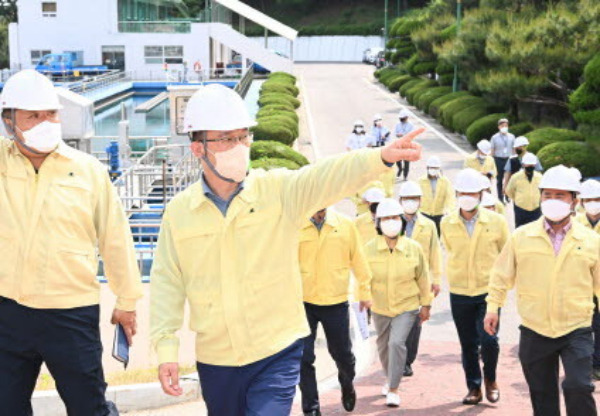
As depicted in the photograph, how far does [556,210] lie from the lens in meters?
6.87

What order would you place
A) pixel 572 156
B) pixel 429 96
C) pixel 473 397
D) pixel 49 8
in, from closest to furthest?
1. pixel 473 397
2. pixel 572 156
3. pixel 429 96
4. pixel 49 8

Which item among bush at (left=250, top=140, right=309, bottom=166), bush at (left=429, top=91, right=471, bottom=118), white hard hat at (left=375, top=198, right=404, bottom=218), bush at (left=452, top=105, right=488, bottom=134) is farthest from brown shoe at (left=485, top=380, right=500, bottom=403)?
bush at (left=429, top=91, right=471, bottom=118)

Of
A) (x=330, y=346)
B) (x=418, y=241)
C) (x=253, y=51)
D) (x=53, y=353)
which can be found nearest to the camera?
(x=53, y=353)

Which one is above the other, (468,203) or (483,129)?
(468,203)

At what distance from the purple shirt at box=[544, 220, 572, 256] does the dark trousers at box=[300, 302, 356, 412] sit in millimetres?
1848

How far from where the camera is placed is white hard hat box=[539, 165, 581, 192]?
6.89 metres

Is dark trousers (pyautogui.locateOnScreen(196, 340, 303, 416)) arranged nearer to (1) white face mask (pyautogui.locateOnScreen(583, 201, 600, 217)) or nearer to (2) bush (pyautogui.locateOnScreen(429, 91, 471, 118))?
(1) white face mask (pyautogui.locateOnScreen(583, 201, 600, 217))

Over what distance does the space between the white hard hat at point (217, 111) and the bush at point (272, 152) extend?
14754mm

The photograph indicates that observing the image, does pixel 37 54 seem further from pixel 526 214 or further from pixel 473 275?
pixel 473 275

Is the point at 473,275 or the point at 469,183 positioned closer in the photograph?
the point at 473,275

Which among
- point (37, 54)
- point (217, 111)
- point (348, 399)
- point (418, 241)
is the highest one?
point (37, 54)

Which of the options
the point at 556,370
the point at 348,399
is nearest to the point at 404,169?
the point at 348,399

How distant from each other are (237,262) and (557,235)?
2.78 metres

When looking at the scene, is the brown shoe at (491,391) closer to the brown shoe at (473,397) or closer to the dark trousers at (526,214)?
the brown shoe at (473,397)
